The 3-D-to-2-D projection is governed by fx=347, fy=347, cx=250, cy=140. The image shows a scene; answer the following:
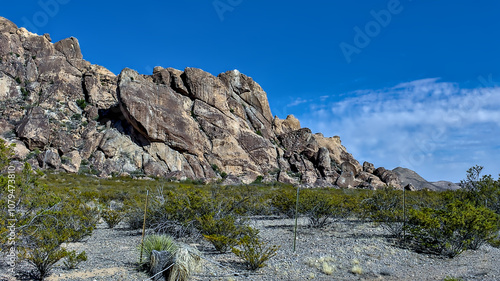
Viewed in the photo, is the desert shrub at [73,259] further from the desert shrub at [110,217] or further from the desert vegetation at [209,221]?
the desert shrub at [110,217]

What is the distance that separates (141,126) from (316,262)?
36.0 metres

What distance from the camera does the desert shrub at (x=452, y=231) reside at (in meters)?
10.4


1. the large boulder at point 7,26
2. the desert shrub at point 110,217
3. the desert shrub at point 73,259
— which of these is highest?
the large boulder at point 7,26

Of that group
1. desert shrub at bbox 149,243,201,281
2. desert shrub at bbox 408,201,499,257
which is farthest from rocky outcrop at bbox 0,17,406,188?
desert shrub at bbox 149,243,201,281

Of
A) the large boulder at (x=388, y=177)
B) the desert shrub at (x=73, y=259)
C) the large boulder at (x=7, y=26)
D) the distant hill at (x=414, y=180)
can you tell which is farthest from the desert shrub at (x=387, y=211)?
the distant hill at (x=414, y=180)

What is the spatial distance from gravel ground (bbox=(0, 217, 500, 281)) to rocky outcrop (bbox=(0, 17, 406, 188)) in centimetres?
2857

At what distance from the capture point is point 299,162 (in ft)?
171

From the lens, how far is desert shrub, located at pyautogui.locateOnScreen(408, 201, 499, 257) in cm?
1038

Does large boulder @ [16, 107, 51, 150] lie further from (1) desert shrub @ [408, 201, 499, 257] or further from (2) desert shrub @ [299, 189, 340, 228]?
(1) desert shrub @ [408, 201, 499, 257]

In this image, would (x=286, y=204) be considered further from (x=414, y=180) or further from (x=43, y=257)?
(x=414, y=180)

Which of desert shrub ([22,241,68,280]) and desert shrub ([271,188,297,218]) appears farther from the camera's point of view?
desert shrub ([271,188,297,218])

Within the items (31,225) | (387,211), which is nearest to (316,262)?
(387,211)

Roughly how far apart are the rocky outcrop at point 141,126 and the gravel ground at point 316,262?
28.6 meters

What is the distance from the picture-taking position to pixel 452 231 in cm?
1034
